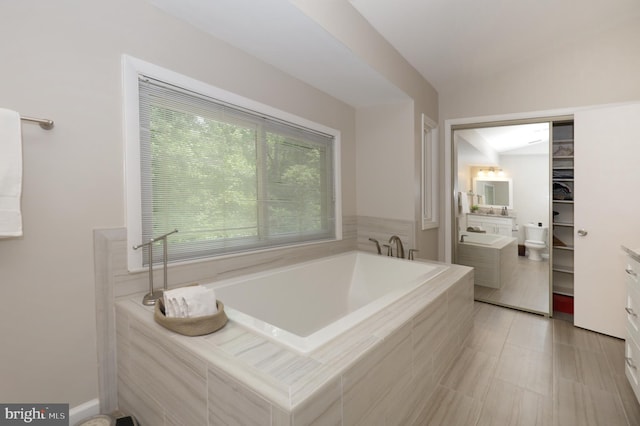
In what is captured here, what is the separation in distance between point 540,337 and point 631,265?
3.67 ft

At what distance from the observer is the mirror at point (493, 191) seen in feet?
10.5

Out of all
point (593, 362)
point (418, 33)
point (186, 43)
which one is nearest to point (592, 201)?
point (593, 362)

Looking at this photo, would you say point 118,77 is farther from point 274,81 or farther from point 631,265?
point 631,265

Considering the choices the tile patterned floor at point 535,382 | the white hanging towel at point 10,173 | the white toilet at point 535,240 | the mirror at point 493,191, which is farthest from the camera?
the mirror at point 493,191

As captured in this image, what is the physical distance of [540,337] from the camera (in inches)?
101

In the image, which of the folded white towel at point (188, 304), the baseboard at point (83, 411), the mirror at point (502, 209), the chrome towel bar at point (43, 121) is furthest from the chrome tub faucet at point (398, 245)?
the chrome towel bar at point (43, 121)

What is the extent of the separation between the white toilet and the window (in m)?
2.32

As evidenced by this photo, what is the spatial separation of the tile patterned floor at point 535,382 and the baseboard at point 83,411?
5.35 feet

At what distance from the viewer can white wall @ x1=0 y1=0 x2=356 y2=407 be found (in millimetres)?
1214

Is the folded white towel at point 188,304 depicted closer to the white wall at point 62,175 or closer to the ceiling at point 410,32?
the white wall at point 62,175

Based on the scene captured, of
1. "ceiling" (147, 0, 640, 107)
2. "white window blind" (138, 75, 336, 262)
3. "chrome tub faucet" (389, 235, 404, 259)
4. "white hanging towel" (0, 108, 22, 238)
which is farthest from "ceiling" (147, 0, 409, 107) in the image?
"chrome tub faucet" (389, 235, 404, 259)

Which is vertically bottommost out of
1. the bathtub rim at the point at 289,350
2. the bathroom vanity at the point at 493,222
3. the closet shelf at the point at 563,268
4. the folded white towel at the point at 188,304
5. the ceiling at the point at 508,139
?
the closet shelf at the point at 563,268

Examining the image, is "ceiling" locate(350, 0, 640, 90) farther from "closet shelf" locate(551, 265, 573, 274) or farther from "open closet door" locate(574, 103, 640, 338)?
"closet shelf" locate(551, 265, 573, 274)

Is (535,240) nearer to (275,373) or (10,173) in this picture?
(275,373)
